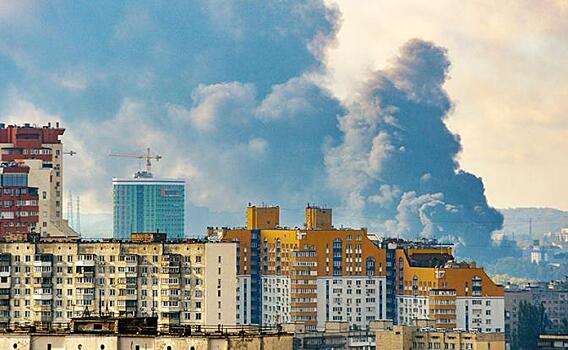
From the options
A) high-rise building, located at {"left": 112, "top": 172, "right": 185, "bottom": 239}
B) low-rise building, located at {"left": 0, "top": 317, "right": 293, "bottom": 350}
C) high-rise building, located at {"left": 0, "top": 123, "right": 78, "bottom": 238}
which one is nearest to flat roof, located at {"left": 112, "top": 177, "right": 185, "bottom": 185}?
high-rise building, located at {"left": 112, "top": 172, "right": 185, "bottom": 239}

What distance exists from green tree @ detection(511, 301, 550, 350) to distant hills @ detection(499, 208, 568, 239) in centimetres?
6828

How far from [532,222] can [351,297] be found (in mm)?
76918

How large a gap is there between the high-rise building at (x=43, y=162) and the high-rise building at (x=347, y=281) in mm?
5527

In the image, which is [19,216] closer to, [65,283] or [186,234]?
[65,283]

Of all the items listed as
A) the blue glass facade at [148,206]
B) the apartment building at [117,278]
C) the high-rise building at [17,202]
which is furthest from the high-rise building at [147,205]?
the apartment building at [117,278]

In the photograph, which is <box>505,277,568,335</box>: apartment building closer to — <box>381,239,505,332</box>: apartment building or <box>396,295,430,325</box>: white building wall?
<box>381,239,505,332</box>: apartment building

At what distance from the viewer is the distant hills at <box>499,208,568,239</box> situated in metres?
164

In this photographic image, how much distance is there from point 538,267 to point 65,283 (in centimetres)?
8201

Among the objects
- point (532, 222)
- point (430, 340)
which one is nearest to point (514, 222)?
point (532, 222)

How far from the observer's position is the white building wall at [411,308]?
9034 cm

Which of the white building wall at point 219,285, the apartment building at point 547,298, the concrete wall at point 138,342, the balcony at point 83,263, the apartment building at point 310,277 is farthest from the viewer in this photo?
the apartment building at point 547,298

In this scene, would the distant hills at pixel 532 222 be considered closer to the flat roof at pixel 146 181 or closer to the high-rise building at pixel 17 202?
the flat roof at pixel 146 181

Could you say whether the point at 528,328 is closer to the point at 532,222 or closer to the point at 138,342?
the point at 138,342

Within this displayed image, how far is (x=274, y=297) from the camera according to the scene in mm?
95688
